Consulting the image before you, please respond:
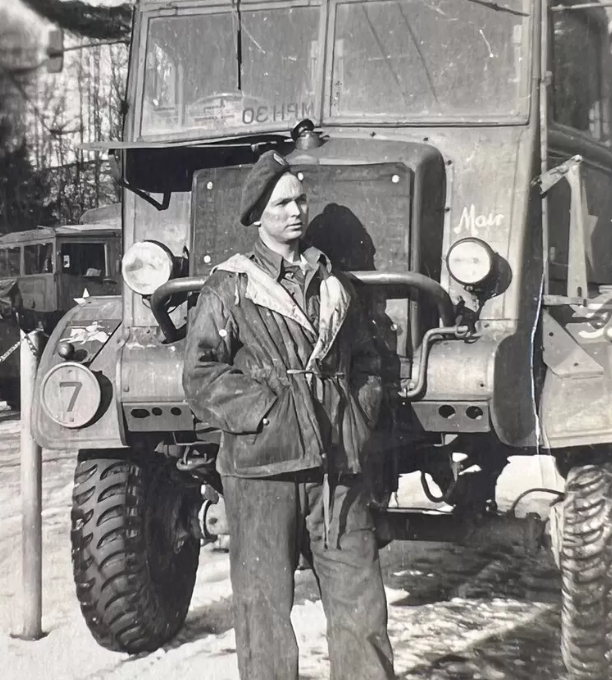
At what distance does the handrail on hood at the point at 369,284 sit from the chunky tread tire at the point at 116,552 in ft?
1.95

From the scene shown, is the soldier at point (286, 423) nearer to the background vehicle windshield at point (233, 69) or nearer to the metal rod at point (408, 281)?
the metal rod at point (408, 281)

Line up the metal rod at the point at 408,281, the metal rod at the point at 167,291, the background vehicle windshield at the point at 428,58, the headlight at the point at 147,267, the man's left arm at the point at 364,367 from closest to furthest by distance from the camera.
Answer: the man's left arm at the point at 364,367 → the metal rod at the point at 408,281 → the metal rod at the point at 167,291 → the headlight at the point at 147,267 → the background vehicle windshield at the point at 428,58

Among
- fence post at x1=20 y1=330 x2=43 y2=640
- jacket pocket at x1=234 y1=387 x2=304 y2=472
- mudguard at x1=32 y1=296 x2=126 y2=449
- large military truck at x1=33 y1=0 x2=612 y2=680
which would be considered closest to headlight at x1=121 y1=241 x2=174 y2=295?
large military truck at x1=33 y1=0 x2=612 y2=680

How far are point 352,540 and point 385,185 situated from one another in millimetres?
1058

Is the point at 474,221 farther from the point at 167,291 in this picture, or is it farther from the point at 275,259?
the point at 167,291

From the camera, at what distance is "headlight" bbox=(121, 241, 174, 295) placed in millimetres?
2822

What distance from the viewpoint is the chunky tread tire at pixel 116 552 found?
3076mm

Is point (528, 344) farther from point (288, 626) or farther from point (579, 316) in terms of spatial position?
point (288, 626)

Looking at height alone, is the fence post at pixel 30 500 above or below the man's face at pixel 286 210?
below

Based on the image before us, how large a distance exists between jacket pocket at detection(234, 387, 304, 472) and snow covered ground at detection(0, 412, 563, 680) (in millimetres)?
919

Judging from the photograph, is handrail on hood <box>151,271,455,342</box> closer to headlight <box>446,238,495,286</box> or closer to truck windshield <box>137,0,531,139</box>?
headlight <box>446,238,495,286</box>

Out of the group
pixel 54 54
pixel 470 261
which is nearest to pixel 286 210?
→ pixel 470 261

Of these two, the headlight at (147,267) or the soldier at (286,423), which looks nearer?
the soldier at (286,423)

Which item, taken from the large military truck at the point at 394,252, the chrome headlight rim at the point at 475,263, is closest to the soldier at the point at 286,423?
the large military truck at the point at 394,252
